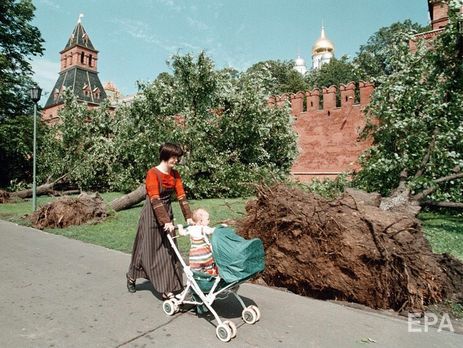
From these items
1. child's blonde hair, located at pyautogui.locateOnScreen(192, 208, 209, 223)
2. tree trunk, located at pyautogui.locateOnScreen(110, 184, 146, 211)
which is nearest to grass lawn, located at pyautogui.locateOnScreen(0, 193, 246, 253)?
tree trunk, located at pyautogui.locateOnScreen(110, 184, 146, 211)

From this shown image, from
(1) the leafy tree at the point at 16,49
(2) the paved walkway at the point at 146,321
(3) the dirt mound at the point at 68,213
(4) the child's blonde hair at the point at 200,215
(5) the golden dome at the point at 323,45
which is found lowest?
(2) the paved walkway at the point at 146,321

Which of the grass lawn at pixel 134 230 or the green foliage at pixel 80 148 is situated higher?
the green foliage at pixel 80 148

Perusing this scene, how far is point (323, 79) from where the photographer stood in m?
52.7

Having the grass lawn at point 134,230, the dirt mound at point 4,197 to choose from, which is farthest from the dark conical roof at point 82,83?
the grass lawn at point 134,230

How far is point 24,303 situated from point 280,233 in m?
3.38

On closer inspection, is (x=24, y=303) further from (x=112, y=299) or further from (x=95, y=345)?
(x=95, y=345)

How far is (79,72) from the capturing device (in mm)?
61125

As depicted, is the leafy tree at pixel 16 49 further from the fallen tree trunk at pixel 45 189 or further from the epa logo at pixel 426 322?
the epa logo at pixel 426 322

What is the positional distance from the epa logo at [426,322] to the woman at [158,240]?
2.64m

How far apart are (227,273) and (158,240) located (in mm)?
1266

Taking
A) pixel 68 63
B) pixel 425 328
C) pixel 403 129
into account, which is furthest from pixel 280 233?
pixel 68 63

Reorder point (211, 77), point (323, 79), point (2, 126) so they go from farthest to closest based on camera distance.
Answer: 1. point (323, 79)
2. point (2, 126)
3. point (211, 77)

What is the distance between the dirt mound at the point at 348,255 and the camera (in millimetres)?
4285

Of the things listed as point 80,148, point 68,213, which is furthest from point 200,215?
point 80,148
